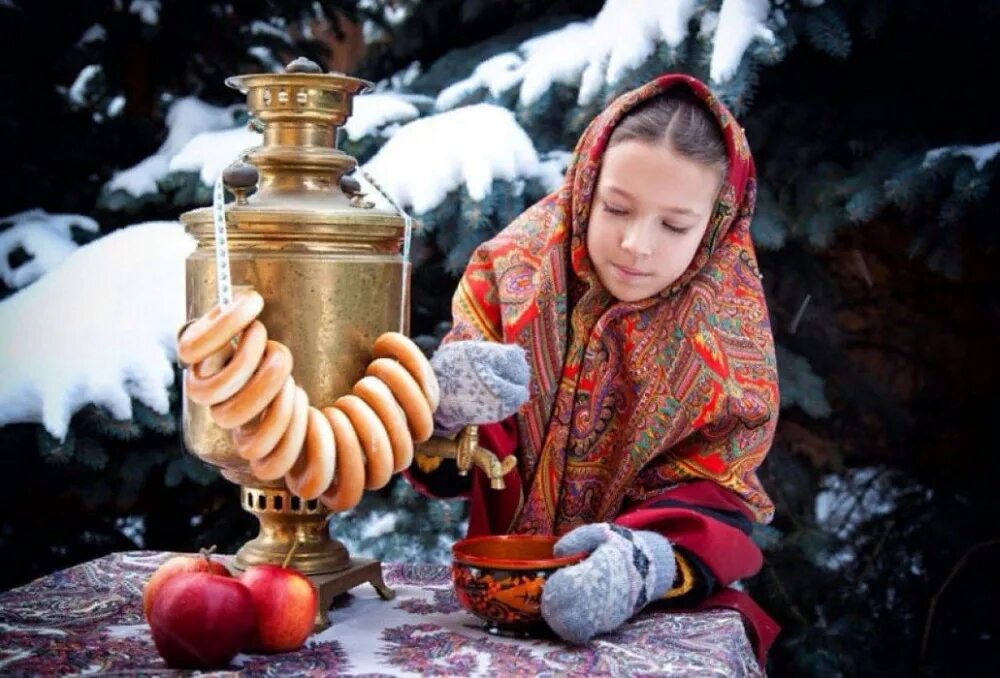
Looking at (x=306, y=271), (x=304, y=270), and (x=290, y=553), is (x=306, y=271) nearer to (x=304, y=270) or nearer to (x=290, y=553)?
(x=304, y=270)

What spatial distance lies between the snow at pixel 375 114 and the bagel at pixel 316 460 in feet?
3.97

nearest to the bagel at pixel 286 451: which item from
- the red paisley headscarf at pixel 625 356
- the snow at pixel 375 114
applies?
the red paisley headscarf at pixel 625 356

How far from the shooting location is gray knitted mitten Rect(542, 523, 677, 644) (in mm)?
1018

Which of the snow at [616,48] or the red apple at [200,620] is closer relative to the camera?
the red apple at [200,620]

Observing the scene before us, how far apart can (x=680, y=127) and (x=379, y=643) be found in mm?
688

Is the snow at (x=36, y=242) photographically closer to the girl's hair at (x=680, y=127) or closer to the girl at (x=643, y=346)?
the girl at (x=643, y=346)

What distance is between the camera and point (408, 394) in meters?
1.02

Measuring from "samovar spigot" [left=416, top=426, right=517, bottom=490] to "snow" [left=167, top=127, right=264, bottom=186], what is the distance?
3.53 ft

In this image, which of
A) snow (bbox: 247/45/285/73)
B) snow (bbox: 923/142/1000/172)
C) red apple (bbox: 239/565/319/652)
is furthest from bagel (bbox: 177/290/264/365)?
snow (bbox: 247/45/285/73)

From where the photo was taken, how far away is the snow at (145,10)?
2.33 metres

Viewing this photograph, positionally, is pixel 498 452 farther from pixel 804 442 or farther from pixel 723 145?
pixel 804 442

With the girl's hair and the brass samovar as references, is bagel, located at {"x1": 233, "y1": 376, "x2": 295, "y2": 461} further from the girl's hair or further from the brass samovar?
the girl's hair

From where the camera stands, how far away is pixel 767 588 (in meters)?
2.18

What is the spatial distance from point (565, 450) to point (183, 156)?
1.15 metres
